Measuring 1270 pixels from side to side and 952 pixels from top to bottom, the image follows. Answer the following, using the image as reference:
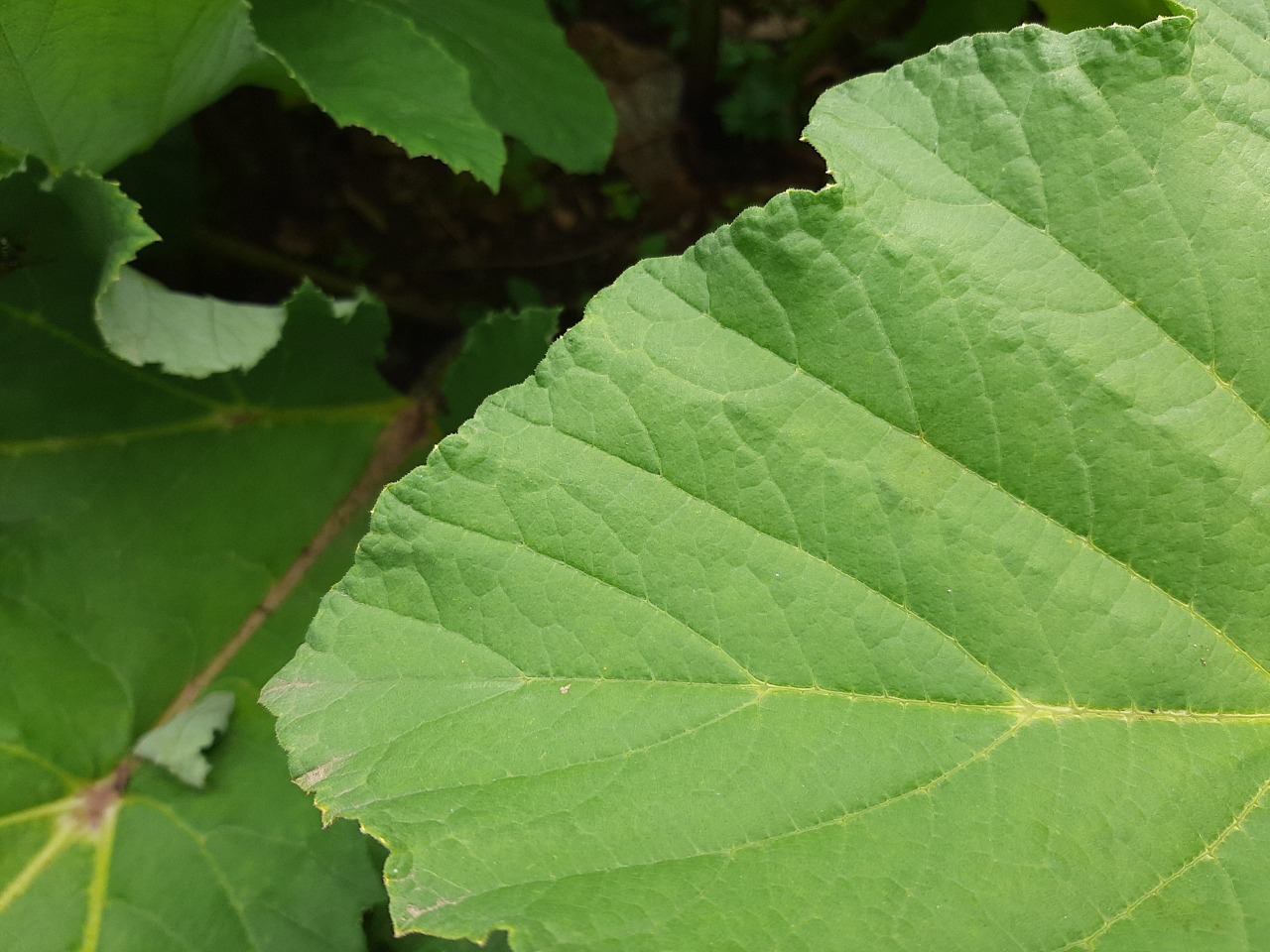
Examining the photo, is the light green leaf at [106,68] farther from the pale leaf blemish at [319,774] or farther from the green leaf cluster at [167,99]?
the pale leaf blemish at [319,774]

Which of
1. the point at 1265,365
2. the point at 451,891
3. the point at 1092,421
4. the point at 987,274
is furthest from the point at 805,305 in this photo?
the point at 451,891

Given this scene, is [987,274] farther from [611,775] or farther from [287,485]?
[287,485]

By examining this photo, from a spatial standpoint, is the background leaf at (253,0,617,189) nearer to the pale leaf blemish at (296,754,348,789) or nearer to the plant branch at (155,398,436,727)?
the plant branch at (155,398,436,727)

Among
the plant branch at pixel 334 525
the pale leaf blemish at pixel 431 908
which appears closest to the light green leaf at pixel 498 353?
the plant branch at pixel 334 525

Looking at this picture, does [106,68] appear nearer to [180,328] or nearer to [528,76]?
[180,328]

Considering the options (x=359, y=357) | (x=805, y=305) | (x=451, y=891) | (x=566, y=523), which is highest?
(x=805, y=305)

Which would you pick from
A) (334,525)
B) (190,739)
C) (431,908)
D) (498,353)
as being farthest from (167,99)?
(431,908)

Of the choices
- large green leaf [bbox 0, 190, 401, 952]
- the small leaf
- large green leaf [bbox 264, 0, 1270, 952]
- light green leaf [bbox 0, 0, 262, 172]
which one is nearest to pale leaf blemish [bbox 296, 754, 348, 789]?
large green leaf [bbox 264, 0, 1270, 952]
